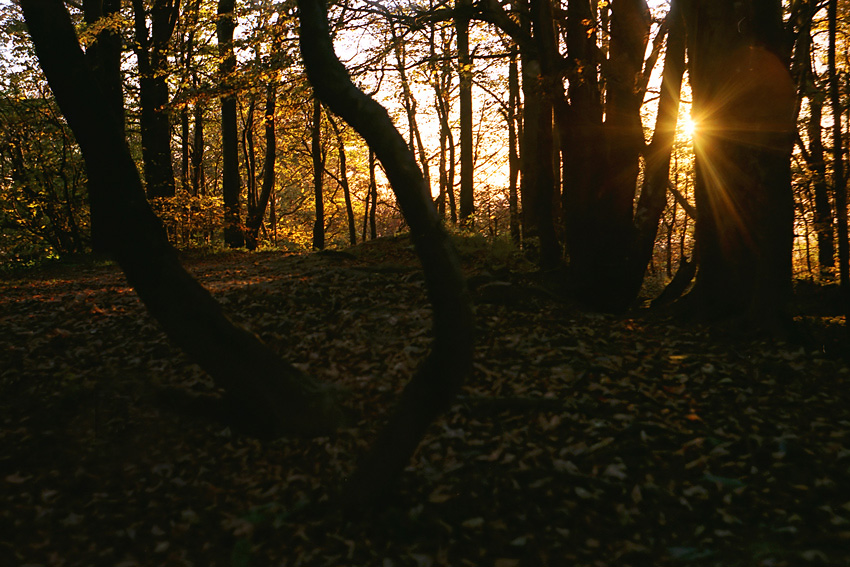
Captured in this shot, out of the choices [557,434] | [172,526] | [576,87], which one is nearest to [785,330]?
[557,434]

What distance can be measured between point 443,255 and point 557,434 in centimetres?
240

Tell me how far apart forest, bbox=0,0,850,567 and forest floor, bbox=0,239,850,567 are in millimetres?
25

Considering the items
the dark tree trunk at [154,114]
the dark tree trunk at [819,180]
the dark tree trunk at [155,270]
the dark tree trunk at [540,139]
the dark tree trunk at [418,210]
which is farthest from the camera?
the dark tree trunk at [154,114]

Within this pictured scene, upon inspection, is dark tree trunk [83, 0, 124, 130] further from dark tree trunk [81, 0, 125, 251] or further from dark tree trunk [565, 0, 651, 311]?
dark tree trunk [565, 0, 651, 311]

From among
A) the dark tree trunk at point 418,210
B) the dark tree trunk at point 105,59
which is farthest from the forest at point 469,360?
the dark tree trunk at point 105,59

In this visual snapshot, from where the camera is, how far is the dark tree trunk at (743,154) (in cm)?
658

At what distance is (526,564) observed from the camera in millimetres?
3598

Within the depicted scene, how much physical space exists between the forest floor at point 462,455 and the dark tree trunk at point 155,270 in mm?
389

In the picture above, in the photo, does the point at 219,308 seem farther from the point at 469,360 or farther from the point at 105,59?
the point at 105,59

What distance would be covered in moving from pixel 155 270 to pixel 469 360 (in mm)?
2959

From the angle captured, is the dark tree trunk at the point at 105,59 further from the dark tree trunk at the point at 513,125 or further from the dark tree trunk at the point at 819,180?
the dark tree trunk at the point at 819,180

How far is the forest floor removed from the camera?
151 inches

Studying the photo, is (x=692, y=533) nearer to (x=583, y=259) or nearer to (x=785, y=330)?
(x=785, y=330)

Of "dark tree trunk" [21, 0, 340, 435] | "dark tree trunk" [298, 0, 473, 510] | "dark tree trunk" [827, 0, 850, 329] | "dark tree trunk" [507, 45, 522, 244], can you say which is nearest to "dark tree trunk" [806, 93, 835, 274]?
"dark tree trunk" [827, 0, 850, 329]
